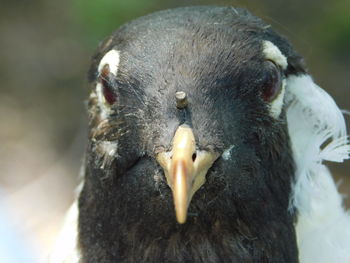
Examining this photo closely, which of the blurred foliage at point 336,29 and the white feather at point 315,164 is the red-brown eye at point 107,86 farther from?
the blurred foliage at point 336,29

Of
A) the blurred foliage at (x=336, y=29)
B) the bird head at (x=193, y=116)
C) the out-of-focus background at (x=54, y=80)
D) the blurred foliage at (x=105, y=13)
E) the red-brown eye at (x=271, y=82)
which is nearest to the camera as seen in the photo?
the bird head at (x=193, y=116)

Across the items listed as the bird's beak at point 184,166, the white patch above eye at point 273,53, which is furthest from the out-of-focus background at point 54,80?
the bird's beak at point 184,166

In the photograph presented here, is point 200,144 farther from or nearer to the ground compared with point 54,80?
nearer to the ground

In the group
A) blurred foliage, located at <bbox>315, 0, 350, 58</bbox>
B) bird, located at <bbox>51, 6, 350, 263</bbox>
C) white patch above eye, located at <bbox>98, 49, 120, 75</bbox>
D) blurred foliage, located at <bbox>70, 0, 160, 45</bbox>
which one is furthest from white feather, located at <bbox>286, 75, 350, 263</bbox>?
blurred foliage, located at <bbox>315, 0, 350, 58</bbox>

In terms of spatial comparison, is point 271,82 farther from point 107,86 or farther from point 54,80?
point 54,80

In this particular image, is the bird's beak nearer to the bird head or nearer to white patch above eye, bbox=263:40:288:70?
the bird head

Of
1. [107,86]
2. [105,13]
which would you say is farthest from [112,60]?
[105,13]
